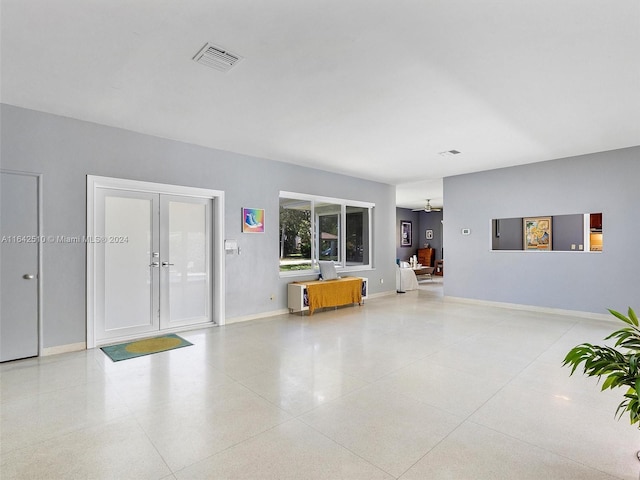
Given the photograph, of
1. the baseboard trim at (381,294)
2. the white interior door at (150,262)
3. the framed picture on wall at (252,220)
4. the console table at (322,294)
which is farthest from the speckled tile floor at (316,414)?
the baseboard trim at (381,294)

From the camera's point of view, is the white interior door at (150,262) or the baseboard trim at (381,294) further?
the baseboard trim at (381,294)

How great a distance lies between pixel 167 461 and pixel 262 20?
2.94 m

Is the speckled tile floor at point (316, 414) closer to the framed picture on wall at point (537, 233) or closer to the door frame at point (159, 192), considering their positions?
the door frame at point (159, 192)

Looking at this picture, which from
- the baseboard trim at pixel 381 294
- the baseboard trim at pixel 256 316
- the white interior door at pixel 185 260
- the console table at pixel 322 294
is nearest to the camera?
the white interior door at pixel 185 260

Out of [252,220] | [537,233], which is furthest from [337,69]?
[537,233]

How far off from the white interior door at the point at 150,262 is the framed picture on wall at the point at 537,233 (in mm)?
6226

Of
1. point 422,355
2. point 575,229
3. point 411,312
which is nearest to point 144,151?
point 422,355

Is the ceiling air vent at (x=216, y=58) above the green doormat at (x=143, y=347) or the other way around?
above

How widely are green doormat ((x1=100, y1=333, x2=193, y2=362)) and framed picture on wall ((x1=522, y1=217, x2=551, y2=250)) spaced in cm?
663

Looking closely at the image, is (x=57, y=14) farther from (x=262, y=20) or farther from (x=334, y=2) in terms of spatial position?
(x=334, y=2)

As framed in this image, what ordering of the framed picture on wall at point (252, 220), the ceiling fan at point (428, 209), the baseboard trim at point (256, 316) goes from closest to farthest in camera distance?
the baseboard trim at point (256, 316) < the framed picture on wall at point (252, 220) < the ceiling fan at point (428, 209)

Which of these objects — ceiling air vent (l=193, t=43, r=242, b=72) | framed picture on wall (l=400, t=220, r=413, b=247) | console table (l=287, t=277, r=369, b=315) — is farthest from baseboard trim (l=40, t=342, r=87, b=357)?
framed picture on wall (l=400, t=220, r=413, b=247)

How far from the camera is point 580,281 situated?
19.7 ft

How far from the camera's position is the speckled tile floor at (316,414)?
6.52 ft
